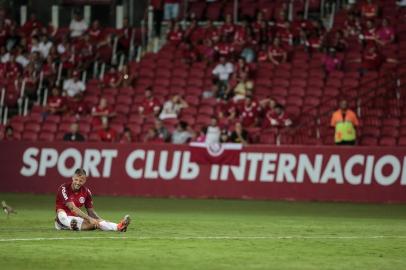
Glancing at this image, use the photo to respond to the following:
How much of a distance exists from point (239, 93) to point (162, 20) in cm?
635

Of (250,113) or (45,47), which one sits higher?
(45,47)

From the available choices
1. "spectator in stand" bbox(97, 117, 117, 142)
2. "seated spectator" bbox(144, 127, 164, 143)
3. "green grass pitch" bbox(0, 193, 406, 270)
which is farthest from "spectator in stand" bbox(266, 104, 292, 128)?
"green grass pitch" bbox(0, 193, 406, 270)

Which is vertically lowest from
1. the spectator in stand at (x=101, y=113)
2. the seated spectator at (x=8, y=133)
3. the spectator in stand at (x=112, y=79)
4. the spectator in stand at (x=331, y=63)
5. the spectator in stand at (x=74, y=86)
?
the seated spectator at (x=8, y=133)

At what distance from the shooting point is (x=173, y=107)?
1236 inches

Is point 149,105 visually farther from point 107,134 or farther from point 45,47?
point 45,47

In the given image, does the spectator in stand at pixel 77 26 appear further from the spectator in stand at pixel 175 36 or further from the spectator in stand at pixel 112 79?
the spectator in stand at pixel 175 36

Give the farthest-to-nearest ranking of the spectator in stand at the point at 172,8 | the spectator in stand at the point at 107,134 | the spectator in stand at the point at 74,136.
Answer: the spectator in stand at the point at 172,8 < the spectator in stand at the point at 107,134 < the spectator in stand at the point at 74,136

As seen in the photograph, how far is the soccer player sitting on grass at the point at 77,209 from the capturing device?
17.4 metres

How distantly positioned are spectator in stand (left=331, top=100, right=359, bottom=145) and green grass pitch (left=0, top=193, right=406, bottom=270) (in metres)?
3.36

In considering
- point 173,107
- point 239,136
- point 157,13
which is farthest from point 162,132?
point 157,13

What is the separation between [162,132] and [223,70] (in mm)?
3298

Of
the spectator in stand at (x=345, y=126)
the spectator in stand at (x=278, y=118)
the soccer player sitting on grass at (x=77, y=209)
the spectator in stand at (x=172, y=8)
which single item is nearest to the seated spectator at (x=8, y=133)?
the spectator in stand at (x=172, y=8)

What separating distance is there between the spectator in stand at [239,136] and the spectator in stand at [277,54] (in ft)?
12.7

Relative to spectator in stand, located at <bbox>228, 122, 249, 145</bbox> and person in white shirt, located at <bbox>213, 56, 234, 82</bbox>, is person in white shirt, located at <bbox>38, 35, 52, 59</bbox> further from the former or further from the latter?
spectator in stand, located at <bbox>228, 122, 249, 145</bbox>
